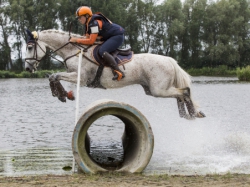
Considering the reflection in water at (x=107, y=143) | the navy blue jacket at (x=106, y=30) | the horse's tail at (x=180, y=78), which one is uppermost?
the navy blue jacket at (x=106, y=30)

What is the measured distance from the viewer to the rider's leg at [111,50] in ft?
30.2

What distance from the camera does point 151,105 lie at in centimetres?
2462

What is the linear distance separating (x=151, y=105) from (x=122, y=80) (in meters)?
15.3

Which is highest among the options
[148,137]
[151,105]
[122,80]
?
[122,80]

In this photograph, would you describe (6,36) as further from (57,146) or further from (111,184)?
(111,184)

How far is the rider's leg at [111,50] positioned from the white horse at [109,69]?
0.18m

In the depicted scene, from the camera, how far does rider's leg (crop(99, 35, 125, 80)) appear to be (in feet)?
30.2

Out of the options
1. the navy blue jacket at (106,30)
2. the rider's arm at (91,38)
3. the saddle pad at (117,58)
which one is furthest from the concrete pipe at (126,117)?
the navy blue jacket at (106,30)

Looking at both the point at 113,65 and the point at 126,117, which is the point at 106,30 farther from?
the point at 126,117

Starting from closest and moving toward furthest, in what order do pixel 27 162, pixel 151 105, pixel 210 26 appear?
pixel 27 162
pixel 151 105
pixel 210 26

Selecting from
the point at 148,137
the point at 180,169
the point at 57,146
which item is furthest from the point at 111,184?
the point at 57,146

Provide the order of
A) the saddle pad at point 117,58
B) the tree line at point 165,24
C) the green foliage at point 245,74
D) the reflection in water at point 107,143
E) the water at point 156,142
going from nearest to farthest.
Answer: the water at point 156,142
the saddle pad at point 117,58
the reflection in water at point 107,143
the green foliage at point 245,74
the tree line at point 165,24

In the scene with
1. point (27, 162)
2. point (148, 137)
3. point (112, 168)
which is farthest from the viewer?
point (27, 162)

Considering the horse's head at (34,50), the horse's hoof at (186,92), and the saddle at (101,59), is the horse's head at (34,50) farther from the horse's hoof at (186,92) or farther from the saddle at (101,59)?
the horse's hoof at (186,92)
